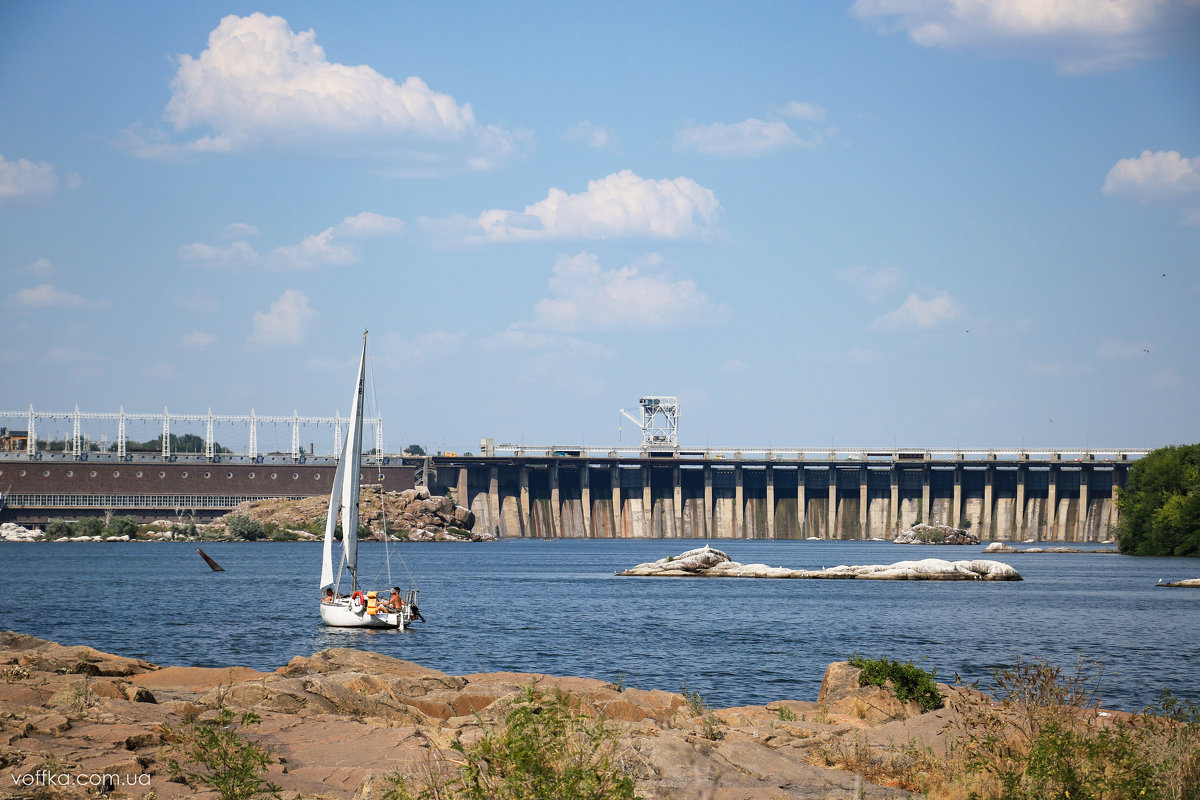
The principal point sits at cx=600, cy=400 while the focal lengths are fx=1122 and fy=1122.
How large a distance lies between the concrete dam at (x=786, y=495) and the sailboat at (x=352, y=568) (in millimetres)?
130542

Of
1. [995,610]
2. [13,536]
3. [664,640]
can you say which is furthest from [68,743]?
[13,536]

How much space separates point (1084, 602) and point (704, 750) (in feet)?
171

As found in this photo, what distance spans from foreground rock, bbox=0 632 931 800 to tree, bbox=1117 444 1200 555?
3723 inches

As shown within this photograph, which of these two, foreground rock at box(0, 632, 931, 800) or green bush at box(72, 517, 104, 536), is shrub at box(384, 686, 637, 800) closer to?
foreground rock at box(0, 632, 931, 800)

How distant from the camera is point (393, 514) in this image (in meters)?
160

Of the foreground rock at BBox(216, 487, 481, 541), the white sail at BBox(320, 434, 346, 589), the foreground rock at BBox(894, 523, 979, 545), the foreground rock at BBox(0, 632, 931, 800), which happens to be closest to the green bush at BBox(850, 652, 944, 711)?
the foreground rock at BBox(0, 632, 931, 800)

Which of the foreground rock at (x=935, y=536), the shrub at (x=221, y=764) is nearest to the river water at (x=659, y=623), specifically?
the shrub at (x=221, y=764)

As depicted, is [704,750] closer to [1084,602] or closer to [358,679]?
[358,679]

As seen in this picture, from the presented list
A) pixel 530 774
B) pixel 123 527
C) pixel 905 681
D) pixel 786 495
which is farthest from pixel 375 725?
pixel 786 495

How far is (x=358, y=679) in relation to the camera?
22922 millimetres

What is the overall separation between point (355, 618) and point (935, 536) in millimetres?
127672

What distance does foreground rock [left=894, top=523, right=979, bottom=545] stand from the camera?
15788 centimetres

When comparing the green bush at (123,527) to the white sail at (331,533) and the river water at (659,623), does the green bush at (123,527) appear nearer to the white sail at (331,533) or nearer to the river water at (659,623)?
the river water at (659,623)

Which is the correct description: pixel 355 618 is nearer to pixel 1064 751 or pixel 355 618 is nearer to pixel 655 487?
pixel 1064 751
